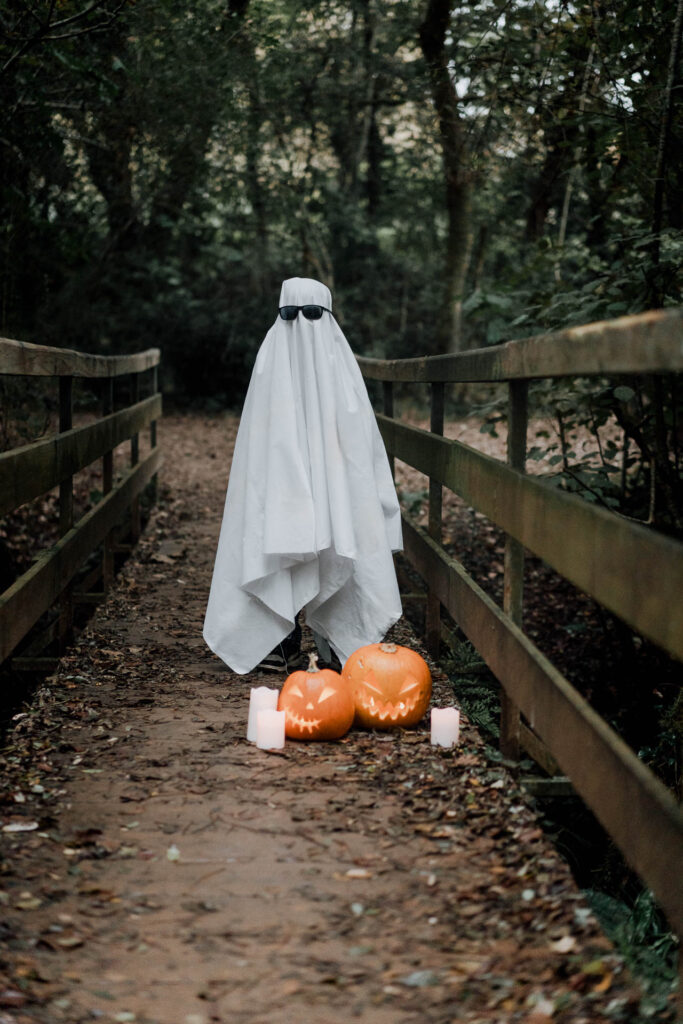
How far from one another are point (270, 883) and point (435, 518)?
2660 millimetres

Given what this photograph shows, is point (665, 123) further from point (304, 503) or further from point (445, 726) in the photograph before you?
point (445, 726)

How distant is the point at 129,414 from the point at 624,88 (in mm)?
4048

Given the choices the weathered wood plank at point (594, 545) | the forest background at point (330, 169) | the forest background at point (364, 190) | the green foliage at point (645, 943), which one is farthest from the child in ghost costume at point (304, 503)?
the forest background at point (330, 169)

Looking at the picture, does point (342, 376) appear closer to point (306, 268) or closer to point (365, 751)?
point (365, 751)

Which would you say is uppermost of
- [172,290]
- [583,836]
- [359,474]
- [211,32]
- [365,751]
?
[211,32]

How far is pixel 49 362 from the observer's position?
4301mm

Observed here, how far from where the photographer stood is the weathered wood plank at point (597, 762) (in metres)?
1.96

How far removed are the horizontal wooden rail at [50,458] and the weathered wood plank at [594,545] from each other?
5.87ft

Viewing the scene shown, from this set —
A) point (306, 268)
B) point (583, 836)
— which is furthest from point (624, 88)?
point (306, 268)

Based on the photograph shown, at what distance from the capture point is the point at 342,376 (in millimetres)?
4457

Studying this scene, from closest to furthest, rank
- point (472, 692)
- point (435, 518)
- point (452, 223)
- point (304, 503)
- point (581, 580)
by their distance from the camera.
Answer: point (581, 580) → point (304, 503) → point (435, 518) → point (472, 692) → point (452, 223)

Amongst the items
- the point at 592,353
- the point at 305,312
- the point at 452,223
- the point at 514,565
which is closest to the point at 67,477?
the point at 305,312

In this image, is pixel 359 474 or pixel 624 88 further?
pixel 624 88

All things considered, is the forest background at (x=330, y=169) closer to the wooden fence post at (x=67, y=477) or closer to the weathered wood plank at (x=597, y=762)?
the wooden fence post at (x=67, y=477)
